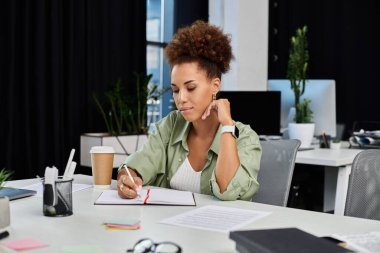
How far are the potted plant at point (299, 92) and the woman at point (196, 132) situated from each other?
1503 mm

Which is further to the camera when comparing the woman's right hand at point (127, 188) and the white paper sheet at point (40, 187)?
the white paper sheet at point (40, 187)

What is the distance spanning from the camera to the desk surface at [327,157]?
120 inches

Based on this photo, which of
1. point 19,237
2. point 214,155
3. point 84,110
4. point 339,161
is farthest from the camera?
point 84,110

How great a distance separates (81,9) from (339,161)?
2.25 meters

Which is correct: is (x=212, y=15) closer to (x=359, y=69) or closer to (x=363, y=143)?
(x=359, y=69)

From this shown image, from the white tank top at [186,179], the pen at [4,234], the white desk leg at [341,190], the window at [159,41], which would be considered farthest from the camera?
the window at [159,41]

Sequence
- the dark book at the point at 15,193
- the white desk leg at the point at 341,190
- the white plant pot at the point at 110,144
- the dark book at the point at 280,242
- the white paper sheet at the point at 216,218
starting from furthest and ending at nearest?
the white plant pot at the point at 110,144
the white desk leg at the point at 341,190
the dark book at the point at 15,193
the white paper sheet at the point at 216,218
the dark book at the point at 280,242

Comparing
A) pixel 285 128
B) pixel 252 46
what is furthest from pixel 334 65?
pixel 285 128

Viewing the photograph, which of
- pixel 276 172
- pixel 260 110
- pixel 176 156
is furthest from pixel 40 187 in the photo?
pixel 260 110

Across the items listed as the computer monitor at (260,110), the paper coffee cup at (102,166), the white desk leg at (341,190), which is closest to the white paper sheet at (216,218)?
the paper coffee cup at (102,166)

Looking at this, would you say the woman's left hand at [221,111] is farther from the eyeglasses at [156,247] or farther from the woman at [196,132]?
the eyeglasses at [156,247]

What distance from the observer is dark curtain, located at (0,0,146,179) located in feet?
12.0

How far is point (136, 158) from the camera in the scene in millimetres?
2068

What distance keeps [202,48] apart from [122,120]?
2263 mm
